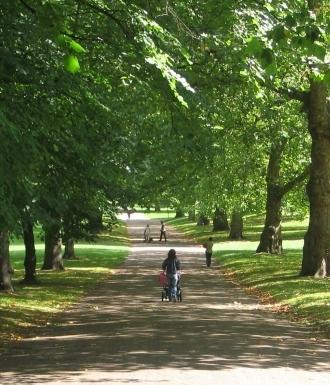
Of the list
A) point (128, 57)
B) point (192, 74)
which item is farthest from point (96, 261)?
point (128, 57)

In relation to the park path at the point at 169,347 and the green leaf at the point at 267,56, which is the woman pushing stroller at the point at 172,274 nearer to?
the park path at the point at 169,347

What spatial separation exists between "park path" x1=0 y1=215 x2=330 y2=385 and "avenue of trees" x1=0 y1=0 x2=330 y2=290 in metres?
2.27

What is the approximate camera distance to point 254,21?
1203cm

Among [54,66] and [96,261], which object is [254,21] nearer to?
[54,66]

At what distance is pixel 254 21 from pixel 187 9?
3.03m

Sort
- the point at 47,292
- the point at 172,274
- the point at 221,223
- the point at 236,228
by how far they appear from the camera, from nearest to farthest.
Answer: the point at 172,274
the point at 47,292
the point at 236,228
the point at 221,223

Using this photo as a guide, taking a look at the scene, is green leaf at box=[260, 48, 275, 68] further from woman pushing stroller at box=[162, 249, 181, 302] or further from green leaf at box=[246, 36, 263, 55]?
woman pushing stroller at box=[162, 249, 181, 302]

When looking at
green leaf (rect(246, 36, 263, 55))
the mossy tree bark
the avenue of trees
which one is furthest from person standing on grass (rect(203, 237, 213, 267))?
green leaf (rect(246, 36, 263, 55))

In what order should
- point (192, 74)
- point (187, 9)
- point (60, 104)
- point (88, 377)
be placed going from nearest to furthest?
1. point (88, 377)
2. point (60, 104)
3. point (192, 74)
4. point (187, 9)

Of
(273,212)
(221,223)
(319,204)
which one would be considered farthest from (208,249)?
(221,223)

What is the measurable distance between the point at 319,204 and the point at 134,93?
901 centimetres

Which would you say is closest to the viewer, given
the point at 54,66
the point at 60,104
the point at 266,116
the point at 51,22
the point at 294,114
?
the point at 51,22

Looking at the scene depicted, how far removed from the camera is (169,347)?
11266 millimetres

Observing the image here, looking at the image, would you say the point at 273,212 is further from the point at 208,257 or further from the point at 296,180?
the point at 208,257
